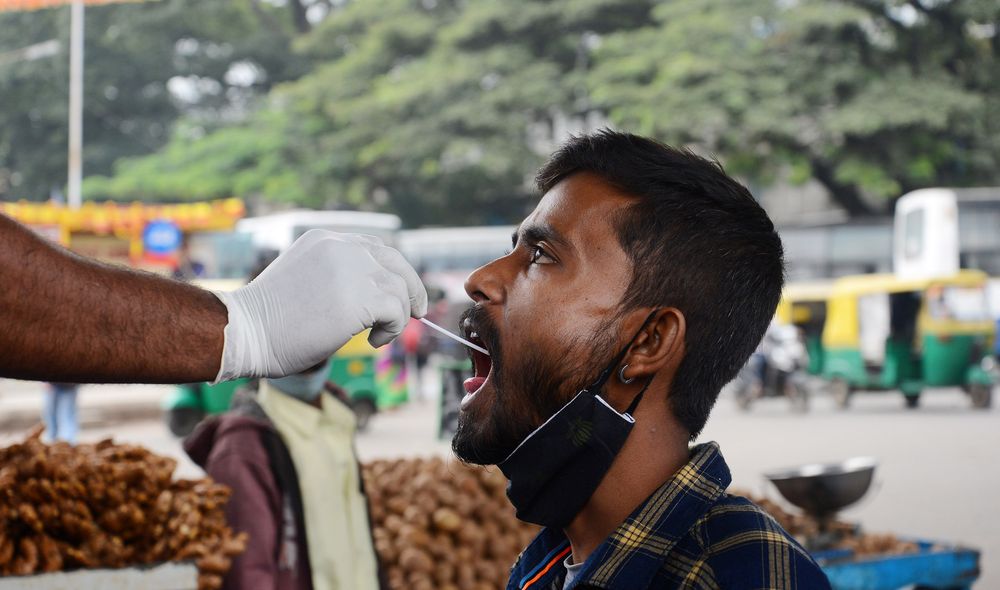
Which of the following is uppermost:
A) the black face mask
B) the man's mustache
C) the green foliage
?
the green foliage

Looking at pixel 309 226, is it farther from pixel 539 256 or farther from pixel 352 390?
pixel 539 256

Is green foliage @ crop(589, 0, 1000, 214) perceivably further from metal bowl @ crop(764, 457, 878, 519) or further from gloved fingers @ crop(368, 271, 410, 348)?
gloved fingers @ crop(368, 271, 410, 348)

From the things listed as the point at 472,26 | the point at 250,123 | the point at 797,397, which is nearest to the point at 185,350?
the point at 797,397

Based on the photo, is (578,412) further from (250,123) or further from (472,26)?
(250,123)

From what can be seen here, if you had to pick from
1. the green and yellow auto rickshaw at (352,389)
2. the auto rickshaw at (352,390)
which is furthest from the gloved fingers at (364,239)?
the green and yellow auto rickshaw at (352,389)

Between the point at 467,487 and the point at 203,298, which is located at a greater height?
the point at 203,298

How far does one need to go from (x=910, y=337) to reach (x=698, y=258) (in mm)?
16232

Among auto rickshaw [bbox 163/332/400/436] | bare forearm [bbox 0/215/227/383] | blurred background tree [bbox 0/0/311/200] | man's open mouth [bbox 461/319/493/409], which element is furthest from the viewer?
blurred background tree [bbox 0/0/311/200]

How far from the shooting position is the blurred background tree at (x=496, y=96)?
24.7 m

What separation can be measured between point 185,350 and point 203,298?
0.09m

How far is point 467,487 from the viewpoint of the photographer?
5266mm

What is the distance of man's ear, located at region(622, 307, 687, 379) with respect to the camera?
1.75 m

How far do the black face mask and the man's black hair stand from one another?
0.07m

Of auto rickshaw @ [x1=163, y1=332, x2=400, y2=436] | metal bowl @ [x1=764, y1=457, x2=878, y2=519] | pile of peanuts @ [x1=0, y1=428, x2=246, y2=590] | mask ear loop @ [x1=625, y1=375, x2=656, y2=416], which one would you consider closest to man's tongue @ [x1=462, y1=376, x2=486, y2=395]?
mask ear loop @ [x1=625, y1=375, x2=656, y2=416]
